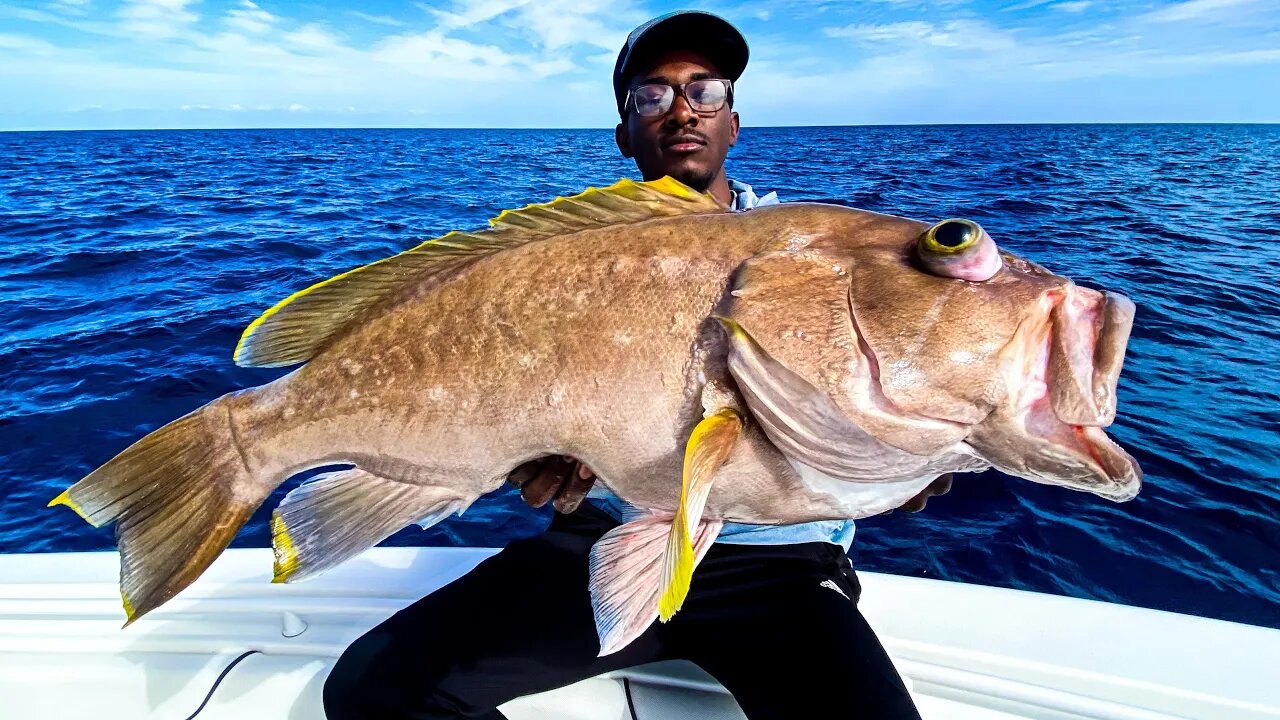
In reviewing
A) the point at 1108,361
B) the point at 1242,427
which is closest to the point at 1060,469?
the point at 1108,361

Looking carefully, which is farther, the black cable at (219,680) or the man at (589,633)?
the black cable at (219,680)

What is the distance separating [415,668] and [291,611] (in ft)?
3.14

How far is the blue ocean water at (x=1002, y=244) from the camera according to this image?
513 cm

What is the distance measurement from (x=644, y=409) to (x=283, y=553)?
3.52 feet

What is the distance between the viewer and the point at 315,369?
6.16 feet

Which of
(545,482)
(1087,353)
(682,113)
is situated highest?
(682,113)

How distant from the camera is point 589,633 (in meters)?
2.38

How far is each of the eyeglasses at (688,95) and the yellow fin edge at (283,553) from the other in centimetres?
232

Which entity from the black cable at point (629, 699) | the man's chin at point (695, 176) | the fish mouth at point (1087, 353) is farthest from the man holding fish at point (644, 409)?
the man's chin at point (695, 176)

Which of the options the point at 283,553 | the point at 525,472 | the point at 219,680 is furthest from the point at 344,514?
the point at 219,680

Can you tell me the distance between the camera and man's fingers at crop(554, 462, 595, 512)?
2029mm

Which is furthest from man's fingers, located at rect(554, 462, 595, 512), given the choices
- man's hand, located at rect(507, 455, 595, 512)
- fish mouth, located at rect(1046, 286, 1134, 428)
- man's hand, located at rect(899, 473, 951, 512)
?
fish mouth, located at rect(1046, 286, 1134, 428)

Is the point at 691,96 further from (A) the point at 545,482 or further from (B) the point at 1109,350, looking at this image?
(B) the point at 1109,350

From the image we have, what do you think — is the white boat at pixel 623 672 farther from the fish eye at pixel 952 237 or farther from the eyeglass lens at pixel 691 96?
the eyeglass lens at pixel 691 96
